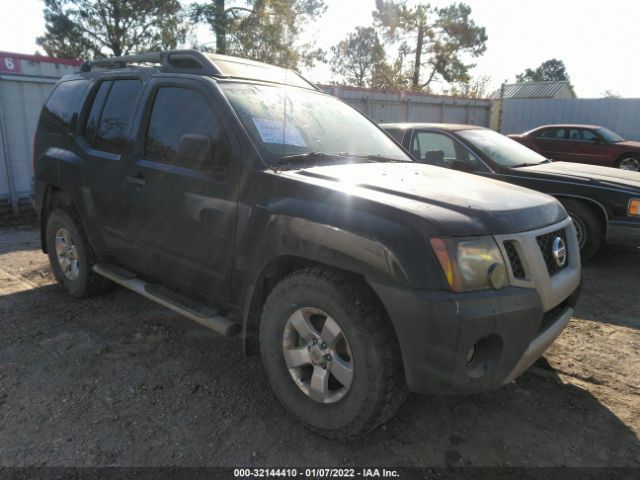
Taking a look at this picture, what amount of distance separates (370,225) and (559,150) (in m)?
13.4

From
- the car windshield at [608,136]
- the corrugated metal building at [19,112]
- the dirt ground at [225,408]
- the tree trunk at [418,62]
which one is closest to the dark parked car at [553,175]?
the dirt ground at [225,408]

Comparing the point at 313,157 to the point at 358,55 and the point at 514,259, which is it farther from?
the point at 358,55

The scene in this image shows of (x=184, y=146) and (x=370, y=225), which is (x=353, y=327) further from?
(x=184, y=146)

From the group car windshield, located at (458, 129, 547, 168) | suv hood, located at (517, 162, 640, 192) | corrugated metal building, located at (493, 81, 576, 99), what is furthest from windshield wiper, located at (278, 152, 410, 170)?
corrugated metal building, located at (493, 81, 576, 99)

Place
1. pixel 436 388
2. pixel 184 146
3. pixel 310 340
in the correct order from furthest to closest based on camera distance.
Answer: pixel 184 146
pixel 310 340
pixel 436 388

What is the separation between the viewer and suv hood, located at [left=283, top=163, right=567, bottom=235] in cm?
222

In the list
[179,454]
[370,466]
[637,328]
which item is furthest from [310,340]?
[637,328]

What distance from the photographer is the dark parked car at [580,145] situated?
1358cm

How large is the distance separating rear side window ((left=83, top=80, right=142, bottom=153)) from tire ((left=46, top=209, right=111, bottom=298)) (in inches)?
31.2

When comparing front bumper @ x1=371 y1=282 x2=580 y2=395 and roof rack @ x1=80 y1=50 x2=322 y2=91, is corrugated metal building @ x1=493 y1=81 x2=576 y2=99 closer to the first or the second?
roof rack @ x1=80 y1=50 x2=322 y2=91

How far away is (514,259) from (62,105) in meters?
4.14

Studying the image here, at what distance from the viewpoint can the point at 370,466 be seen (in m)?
2.34

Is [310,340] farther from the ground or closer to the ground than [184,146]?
closer to the ground

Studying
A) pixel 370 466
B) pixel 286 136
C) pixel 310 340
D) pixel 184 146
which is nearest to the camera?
pixel 370 466
